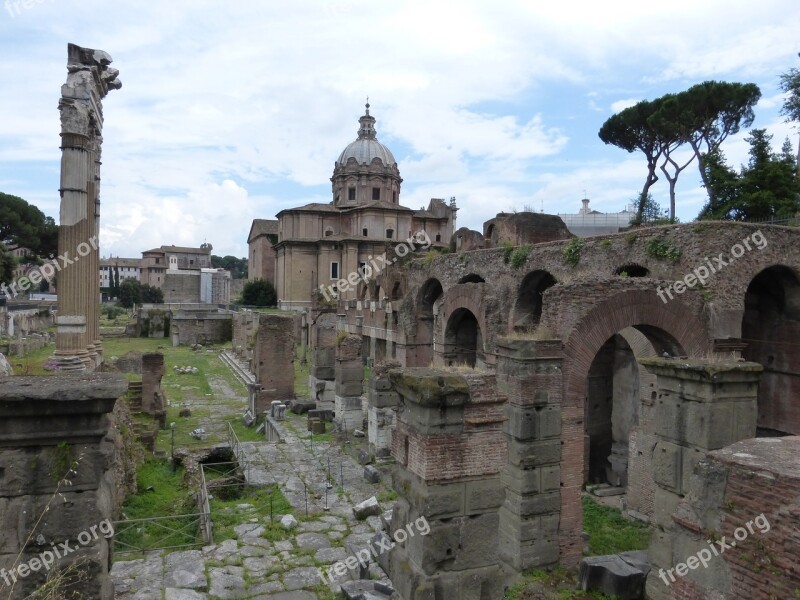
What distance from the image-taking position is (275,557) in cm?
707

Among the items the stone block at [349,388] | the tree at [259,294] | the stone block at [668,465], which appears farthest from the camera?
the tree at [259,294]

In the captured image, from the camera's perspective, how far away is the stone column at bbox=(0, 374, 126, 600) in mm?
2654

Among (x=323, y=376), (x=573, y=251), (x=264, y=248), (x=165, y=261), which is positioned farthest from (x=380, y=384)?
(x=165, y=261)

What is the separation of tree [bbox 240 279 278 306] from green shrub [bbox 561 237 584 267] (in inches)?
1587

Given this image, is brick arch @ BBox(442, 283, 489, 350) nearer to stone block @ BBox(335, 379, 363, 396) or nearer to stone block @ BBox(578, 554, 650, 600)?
stone block @ BBox(335, 379, 363, 396)

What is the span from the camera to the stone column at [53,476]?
2654 millimetres

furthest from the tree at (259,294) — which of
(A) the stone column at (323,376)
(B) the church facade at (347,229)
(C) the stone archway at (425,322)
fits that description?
(C) the stone archway at (425,322)

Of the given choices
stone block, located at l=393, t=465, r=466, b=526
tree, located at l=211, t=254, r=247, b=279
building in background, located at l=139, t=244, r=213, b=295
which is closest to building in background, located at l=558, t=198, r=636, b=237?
stone block, located at l=393, t=465, r=466, b=526

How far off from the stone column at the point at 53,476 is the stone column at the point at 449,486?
2302 mm

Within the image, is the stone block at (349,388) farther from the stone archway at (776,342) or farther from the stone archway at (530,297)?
the stone archway at (776,342)

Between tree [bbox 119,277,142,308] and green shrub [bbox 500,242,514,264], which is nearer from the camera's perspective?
green shrub [bbox 500,242,514,264]

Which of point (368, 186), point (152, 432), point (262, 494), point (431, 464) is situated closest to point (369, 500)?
point (262, 494)

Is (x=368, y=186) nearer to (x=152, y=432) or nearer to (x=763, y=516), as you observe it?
(x=152, y=432)

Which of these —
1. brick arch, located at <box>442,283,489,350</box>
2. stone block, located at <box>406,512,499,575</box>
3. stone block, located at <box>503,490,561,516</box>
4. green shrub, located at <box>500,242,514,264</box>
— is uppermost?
green shrub, located at <box>500,242,514,264</box>
